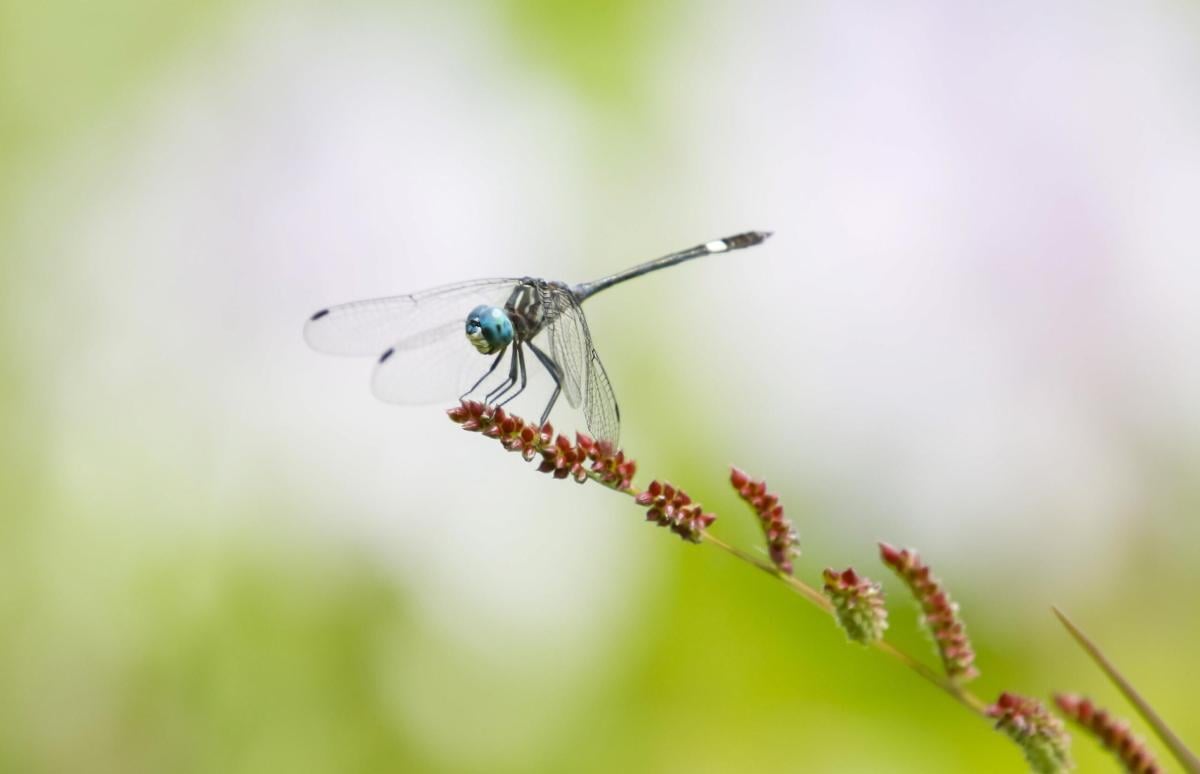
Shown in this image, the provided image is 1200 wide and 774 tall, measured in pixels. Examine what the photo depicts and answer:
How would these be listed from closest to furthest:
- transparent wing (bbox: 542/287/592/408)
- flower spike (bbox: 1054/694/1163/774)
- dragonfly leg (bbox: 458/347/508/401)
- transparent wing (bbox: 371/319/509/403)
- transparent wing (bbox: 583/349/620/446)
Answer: flower spike (bbox: 1054/694/1163/774), transparent wing (bbox: 583/349/620/446), transparent wing (bbox: 542/287/592/408), dragonfly leg (bbox: 458/347/508/401), transparent wing (bbox: 371/319/509/403)

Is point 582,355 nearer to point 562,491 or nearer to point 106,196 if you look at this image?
point 562,491

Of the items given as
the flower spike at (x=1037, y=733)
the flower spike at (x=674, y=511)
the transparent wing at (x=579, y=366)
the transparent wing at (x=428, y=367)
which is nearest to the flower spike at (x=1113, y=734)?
the flower spike at (x=1037, y=733)

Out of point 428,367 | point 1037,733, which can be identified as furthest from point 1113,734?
point 428,367

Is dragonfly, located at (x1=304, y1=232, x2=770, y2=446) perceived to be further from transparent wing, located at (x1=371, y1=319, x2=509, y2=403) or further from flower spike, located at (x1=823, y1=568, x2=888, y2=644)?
flower spike, located at (x1=823, y1=568, x2=888, y2=644)

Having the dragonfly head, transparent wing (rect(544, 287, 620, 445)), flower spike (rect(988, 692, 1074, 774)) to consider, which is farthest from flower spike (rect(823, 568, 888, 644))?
the dragonfly head

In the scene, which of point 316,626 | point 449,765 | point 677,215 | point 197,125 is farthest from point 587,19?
point 449,765

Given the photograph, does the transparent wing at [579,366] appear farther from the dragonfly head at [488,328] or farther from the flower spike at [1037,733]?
the flower spike at [1037,733]
